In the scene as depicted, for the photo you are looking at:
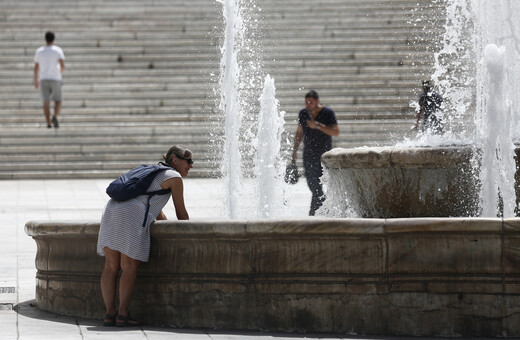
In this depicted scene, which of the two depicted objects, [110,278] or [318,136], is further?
[318,136]

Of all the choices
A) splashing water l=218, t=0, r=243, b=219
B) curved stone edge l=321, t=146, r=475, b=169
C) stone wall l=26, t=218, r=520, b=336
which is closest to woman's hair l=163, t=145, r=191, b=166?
stone wall l=26, t=218, r=520, b=336

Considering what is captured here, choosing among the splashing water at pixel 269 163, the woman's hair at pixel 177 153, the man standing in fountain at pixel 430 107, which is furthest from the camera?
the man standing in fountain at pixel 430 107

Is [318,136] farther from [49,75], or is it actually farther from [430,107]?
[49,75]

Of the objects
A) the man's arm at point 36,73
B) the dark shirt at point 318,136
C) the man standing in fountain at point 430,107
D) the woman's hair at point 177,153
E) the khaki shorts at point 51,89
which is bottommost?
the woman's hair at point 177,153

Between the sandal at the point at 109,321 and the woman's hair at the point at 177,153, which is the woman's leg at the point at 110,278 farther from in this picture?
the woman's hair at the point at 177,153

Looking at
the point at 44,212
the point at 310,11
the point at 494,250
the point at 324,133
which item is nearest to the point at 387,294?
the point at 494,250

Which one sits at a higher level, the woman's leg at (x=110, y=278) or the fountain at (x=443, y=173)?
the fountain at (x=443, y=173)

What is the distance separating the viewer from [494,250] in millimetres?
6402

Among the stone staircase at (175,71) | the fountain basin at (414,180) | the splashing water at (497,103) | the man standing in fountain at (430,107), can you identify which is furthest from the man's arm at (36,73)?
the fountain basin at (414,180)

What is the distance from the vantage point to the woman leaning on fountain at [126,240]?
22.2 feet

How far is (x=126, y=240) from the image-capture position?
676 cm

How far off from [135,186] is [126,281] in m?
0.55

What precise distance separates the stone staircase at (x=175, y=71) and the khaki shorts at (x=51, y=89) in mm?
523

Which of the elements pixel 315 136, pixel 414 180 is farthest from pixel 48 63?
pixel 414 180
